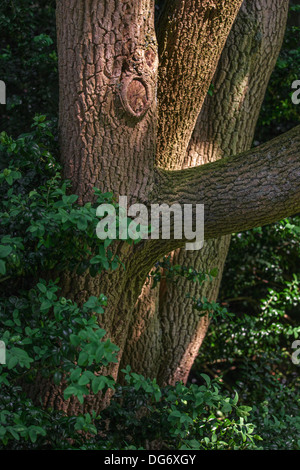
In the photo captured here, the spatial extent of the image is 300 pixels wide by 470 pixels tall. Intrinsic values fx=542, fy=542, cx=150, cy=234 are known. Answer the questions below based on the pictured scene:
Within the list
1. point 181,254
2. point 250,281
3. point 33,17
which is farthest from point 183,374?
point 33,17

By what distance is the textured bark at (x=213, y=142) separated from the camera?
345 centimetres

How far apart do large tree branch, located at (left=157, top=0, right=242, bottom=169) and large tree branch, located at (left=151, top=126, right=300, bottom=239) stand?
0.44m

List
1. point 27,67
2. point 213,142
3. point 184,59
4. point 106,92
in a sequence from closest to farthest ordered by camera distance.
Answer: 1. point 106,92
2. point 184,59
3. point 213,142
4. point 27,67

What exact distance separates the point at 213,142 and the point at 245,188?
41.4 inches

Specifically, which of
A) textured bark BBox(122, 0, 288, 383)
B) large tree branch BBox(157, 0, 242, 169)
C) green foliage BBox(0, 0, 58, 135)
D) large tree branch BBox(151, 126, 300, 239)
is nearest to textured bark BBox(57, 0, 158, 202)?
large tree branch BBox(151, 126, 300, 239)

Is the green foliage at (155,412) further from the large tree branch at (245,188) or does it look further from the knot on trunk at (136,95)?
the knot on trunk at (136,95)

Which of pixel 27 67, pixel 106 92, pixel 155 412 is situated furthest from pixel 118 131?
pixel 27 67

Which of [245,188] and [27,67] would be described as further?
[27,67]

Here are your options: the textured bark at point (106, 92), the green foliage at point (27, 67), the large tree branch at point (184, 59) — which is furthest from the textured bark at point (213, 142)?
the green foliage at point (27, 67)

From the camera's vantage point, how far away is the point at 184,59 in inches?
119

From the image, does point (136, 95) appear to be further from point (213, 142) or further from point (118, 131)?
point (213, 142)

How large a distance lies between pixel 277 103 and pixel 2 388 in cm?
329

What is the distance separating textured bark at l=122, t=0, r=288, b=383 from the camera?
11.3ft

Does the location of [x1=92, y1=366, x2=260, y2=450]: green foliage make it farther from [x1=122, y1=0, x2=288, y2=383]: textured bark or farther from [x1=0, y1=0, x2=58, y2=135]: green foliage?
[x1=0, y1=0, x2=58, y2=135]: green foliage
